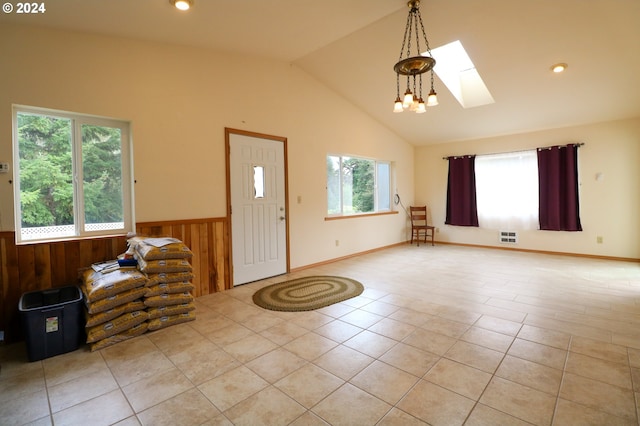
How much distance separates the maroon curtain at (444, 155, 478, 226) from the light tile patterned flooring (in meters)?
3.33

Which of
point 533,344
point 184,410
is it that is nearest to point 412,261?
point 533,344

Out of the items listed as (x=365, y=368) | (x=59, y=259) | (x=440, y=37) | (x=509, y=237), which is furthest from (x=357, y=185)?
(x=59, y=259)

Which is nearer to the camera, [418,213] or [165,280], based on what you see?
[165,280]

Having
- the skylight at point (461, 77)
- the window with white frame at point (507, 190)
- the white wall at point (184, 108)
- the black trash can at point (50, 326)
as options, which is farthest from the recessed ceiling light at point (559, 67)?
the black trash can at point (50, 326)

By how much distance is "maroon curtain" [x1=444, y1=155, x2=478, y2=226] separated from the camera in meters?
6.73

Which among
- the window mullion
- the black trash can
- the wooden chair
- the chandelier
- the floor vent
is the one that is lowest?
the black trash can

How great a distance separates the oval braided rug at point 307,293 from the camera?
3.38m

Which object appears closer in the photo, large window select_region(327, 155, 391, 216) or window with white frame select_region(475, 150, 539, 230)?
large window select_region(327, 155, 391, 216)

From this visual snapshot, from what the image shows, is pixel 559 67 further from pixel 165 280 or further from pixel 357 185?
pixel 165 280

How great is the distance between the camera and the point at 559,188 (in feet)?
18.6

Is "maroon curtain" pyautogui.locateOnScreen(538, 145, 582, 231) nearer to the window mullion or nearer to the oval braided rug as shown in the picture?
the oval braided rug

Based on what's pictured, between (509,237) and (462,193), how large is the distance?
51.8 inches

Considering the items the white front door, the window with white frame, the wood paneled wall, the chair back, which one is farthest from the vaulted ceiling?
the chair back

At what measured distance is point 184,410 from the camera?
174 centimetres
